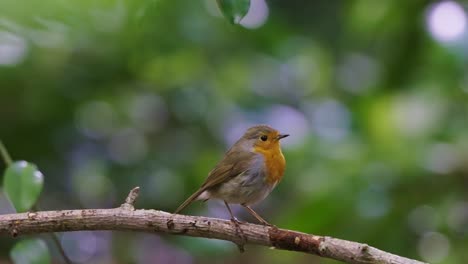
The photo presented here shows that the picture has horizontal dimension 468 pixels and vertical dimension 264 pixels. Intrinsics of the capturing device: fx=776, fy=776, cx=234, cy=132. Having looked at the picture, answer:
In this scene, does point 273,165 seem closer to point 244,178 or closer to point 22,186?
point 244,178

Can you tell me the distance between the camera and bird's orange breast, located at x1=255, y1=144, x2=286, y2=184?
3551mm

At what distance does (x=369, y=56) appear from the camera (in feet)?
16.5

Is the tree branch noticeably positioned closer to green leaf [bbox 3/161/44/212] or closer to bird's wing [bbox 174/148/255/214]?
green leaf [bbox 3/161/44/212]

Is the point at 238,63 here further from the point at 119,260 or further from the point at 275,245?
the point at 275,245

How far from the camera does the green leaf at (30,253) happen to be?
249 cm

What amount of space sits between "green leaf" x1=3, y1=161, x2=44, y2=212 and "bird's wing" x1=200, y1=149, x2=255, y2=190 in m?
1.08

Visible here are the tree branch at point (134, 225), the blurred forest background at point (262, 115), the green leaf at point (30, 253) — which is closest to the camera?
the tree branch at point (134, 225)

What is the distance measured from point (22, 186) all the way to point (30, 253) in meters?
0.22

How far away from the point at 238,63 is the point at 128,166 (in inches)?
36.1

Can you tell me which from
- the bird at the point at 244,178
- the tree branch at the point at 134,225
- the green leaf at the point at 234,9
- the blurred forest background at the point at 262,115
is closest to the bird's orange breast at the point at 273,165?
the bird at the point at 244,178

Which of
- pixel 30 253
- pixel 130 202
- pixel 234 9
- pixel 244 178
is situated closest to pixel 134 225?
pixel 130 202

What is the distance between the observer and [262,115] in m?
4.42

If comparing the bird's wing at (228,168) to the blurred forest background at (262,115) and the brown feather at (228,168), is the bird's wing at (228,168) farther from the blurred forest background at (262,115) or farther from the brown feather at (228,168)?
the blurred forest background at (262,115)

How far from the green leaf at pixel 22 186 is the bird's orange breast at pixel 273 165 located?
1289 millimetres
